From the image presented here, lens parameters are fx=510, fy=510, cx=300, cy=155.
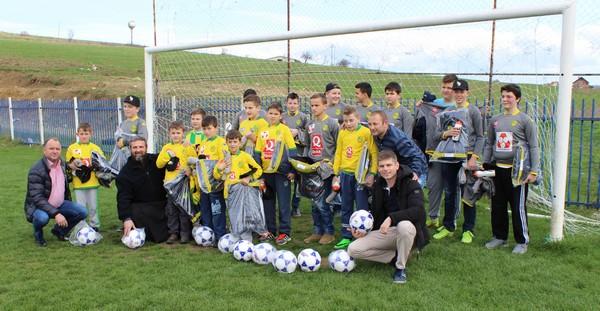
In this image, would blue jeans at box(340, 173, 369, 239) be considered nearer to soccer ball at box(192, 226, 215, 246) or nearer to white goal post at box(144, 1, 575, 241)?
soccer ball at box(192, 226, 215, 246)

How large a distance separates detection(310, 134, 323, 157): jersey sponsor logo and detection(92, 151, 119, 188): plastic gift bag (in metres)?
2.63

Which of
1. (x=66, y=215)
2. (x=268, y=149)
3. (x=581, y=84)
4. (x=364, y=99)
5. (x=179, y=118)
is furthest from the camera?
(x=179, y=118)

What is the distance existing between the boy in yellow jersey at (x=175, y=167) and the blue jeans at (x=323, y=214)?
1630 mm

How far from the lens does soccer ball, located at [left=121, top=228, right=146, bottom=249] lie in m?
6.09

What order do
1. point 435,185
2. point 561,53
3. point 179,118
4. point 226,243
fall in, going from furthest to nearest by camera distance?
1. point 179,118
2. point 435,185
3. point 226,243
4. point 561,53

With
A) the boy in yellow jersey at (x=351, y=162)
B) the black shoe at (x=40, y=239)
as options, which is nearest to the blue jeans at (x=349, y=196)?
the boy in yellow jersey at (x=351, y=162)

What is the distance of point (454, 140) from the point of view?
600 cm

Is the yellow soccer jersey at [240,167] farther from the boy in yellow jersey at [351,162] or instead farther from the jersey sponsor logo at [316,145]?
A: the boy in yellow jersey at [351,162]

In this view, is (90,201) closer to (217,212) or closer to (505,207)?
(217,212)

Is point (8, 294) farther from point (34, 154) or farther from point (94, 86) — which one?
point (94, 86)

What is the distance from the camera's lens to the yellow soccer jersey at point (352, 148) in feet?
18.4

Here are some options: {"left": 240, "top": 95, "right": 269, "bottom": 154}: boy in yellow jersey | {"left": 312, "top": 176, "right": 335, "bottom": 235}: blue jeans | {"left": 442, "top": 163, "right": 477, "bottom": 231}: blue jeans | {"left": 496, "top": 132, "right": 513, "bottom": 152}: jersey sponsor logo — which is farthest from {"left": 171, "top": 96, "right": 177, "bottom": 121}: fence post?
{"left": 496, "top": 132, "right": 513, "bottom": 152}: jersey sponsor logo

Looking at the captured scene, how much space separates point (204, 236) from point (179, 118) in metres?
6.97

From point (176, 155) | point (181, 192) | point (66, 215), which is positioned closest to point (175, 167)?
point (176, 155)
